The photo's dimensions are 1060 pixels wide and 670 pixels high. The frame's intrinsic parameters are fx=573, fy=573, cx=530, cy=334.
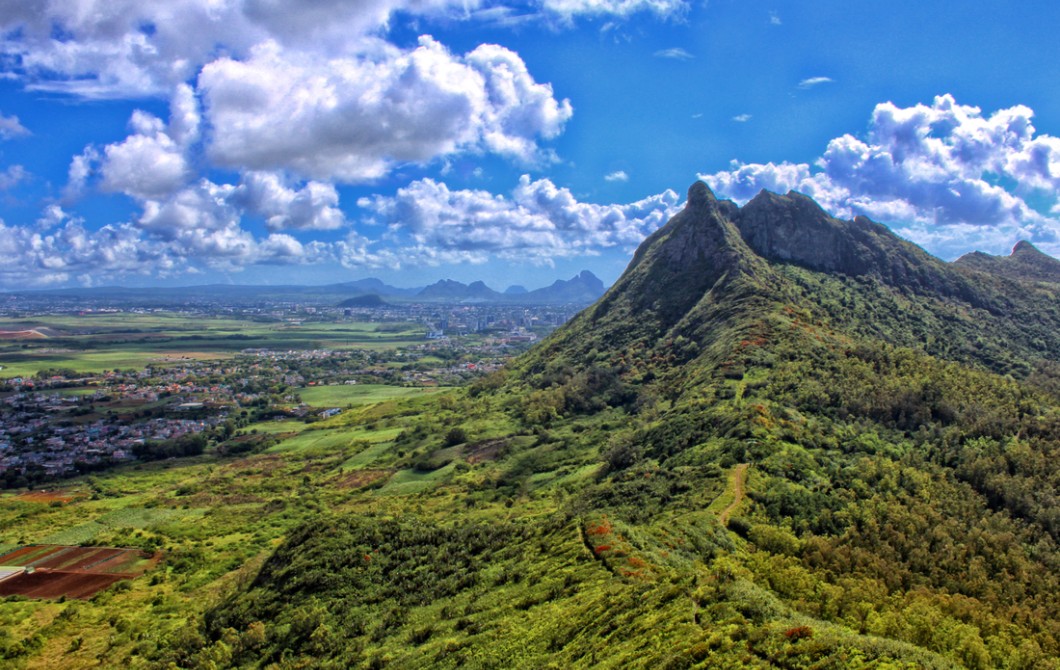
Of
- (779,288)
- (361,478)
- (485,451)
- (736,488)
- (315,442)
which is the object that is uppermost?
(779,288)

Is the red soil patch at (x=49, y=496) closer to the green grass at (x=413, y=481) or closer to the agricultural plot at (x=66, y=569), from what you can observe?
the agricultural plot at (x=66, y=569)

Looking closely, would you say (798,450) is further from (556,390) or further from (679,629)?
(556,390)

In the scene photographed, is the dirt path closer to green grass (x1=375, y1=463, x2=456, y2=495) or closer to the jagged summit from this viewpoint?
green grass (x1=375, y1=463, x2=456, y2=495)

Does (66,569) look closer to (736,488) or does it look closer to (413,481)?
(413,481)

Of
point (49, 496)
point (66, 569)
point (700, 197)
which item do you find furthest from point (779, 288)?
point (49, 496)

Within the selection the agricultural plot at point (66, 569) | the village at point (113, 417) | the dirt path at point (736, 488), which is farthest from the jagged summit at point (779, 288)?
the agricultural plot at point (66, 569)

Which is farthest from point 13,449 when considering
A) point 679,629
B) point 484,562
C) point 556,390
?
point 679,629
